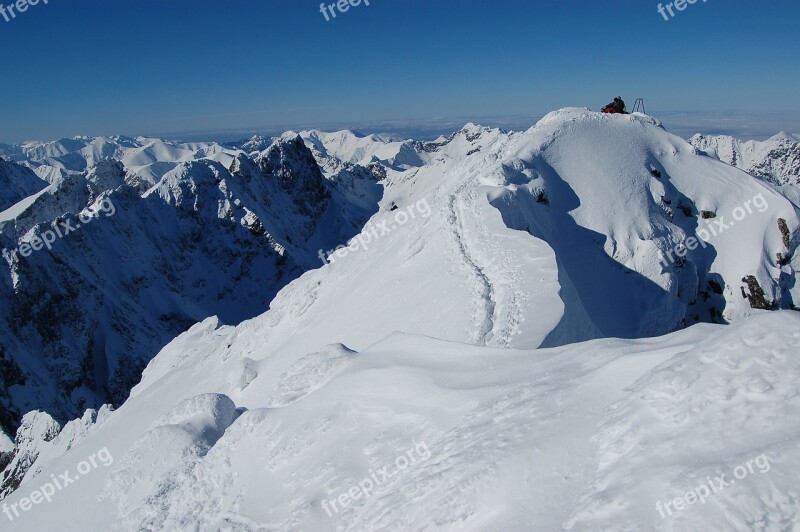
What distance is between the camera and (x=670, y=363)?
7.55 m

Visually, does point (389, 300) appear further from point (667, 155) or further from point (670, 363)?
point (667, 155)

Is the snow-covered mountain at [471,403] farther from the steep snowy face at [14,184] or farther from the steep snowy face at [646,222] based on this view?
the steep snowy face at [14,184]

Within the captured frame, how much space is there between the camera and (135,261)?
332 ft

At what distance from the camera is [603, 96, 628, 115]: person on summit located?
45.2 metres

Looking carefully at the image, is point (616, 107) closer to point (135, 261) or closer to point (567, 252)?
point (567, 252)

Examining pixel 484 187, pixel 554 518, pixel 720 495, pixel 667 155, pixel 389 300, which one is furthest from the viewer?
pixel 667 155

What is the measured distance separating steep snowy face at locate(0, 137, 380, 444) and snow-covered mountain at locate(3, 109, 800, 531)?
48206mm

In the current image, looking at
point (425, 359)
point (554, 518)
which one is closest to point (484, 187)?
point (425, 359)

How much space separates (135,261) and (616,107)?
94843 mm

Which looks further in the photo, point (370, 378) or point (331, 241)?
point (331, 241)

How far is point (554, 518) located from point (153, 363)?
1668 inches

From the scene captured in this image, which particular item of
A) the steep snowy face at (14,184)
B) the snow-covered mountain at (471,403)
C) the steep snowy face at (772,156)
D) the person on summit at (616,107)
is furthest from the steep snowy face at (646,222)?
the steep snowy face at (14,184)

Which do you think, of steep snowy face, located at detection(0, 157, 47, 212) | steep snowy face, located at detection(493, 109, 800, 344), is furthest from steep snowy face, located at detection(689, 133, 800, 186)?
steep snowy face, located at detection(0, 157, 47, 212)

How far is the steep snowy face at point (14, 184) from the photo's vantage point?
153000 millimetres
